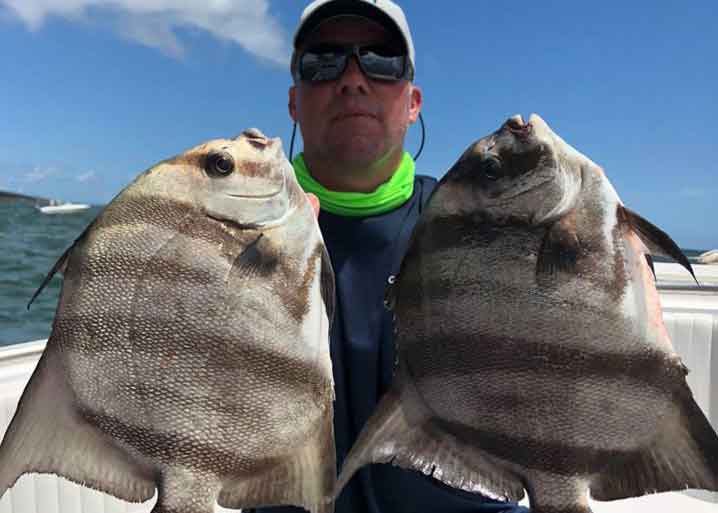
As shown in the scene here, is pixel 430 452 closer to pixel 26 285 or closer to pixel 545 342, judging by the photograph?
pixel 545 342

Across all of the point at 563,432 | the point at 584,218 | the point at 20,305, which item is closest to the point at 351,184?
the point at 584,218

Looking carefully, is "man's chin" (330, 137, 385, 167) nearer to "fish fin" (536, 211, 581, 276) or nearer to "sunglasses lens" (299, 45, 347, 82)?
"sunglasses lens" (299, 45, 347, 82)

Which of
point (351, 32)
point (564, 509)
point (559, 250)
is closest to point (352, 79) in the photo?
point (351, 32)

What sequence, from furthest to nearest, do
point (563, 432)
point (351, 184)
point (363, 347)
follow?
1. point (351, 184)
2. point (363, 347)
3. point (563, 432)

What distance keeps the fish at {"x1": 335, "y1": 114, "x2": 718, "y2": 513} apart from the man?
72cm

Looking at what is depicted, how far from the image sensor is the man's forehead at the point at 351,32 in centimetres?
231

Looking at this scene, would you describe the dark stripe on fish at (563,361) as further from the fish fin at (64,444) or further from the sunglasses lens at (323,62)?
the sunglasses lens at (323,62)

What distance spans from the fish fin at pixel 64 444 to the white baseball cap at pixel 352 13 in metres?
1.53

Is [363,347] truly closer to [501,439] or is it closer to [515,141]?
[501,439]

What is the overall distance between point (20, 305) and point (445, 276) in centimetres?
1154

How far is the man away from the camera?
7.41 ft

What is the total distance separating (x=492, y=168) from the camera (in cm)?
152

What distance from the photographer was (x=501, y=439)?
1502 mm

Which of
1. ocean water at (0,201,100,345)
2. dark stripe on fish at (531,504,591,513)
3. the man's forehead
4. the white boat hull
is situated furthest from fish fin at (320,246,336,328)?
the white boat hull
